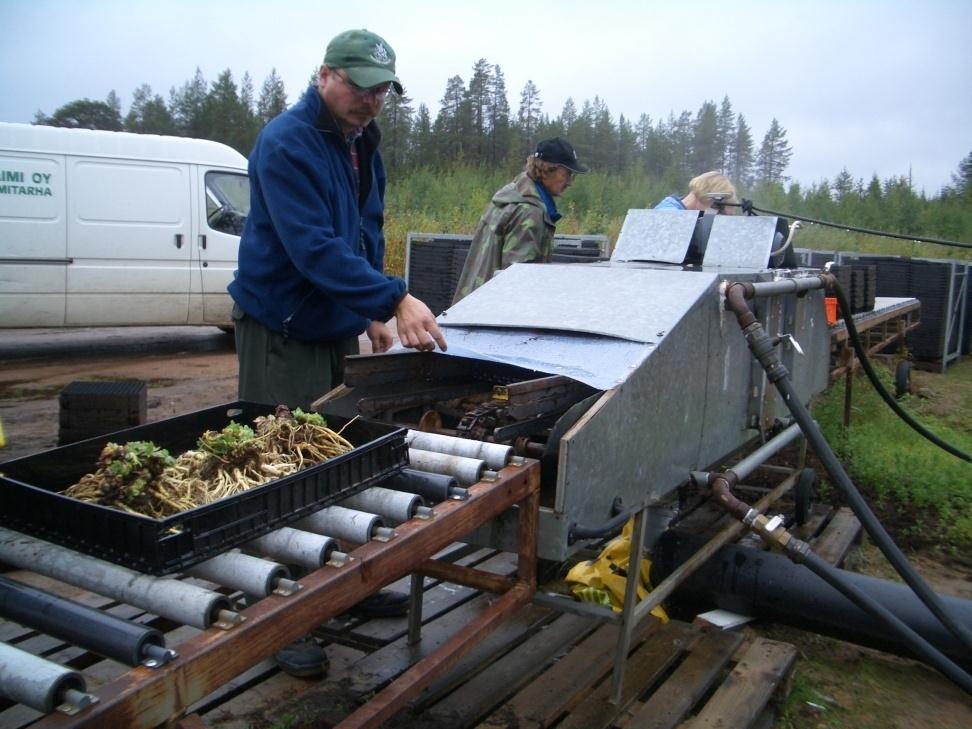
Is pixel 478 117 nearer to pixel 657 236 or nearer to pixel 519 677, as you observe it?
pixel 657 236

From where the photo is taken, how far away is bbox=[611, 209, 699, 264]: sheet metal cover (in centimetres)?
387

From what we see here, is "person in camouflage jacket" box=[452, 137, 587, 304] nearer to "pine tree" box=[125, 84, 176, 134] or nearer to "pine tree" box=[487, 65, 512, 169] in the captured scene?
"pine tree" box=[487, 65, 512, 169]

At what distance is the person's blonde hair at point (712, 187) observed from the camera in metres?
5.50

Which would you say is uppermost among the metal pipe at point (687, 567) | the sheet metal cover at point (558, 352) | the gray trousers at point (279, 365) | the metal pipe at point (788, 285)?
the metal pipe at point (788, 285)

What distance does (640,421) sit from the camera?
102 inches

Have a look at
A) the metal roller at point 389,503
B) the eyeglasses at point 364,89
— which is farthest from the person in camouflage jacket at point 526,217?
the metal roller at point 389,503

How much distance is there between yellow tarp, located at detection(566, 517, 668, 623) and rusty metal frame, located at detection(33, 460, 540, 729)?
3.20ft

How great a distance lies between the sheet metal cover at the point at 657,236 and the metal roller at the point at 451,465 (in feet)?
6.61

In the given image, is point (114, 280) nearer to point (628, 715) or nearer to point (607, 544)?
point (607, 544)

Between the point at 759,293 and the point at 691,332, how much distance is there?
0.45 meters

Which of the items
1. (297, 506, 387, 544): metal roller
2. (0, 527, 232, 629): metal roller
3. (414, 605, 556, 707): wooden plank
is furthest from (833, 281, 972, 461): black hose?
(0, 527, 232, 629): metal roller

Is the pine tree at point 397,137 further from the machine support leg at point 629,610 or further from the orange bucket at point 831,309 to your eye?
the machine support leg at point 629,610

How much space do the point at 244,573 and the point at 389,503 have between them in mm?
407

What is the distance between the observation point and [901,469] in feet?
17.1
